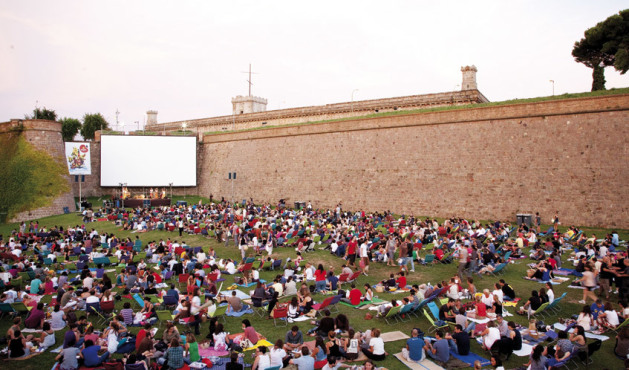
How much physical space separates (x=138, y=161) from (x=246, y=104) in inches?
1184

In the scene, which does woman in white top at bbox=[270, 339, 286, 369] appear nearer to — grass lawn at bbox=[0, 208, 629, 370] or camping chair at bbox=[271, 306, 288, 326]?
grass lawn at bbox=[0, 208, 629, 370]

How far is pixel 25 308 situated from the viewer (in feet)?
34.9

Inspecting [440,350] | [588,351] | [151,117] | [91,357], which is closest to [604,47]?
[588,351]

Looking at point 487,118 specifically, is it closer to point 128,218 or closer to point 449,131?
point 449,131

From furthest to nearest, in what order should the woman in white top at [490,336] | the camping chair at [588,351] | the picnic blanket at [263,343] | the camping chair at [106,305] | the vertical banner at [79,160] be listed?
1. the vertical banner at [79,160]
2. the camping chair at [106,305]
3. the picnic blanket at [263,343]
4. the woman in white top at [490,336]
5. the camping chair at [588,351]

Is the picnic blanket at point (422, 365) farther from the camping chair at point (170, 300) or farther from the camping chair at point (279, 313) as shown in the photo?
the camping chair at point (170, 300)

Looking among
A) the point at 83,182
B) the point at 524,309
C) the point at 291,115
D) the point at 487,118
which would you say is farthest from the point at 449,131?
the point at 83,182

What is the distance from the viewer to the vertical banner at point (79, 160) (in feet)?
123

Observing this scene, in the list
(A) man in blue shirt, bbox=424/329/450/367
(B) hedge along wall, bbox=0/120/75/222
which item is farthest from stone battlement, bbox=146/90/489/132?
(A) man in blue shirt, bbox=424/329/450/367

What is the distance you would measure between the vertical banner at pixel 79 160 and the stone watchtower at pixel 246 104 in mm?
31512

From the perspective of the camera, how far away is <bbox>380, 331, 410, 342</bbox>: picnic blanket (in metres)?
9.39

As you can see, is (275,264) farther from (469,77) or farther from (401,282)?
(469,77)

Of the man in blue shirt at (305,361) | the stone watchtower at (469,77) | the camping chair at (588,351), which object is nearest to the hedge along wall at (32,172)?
the man in blue shirt at (305,361)

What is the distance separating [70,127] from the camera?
61125mm
